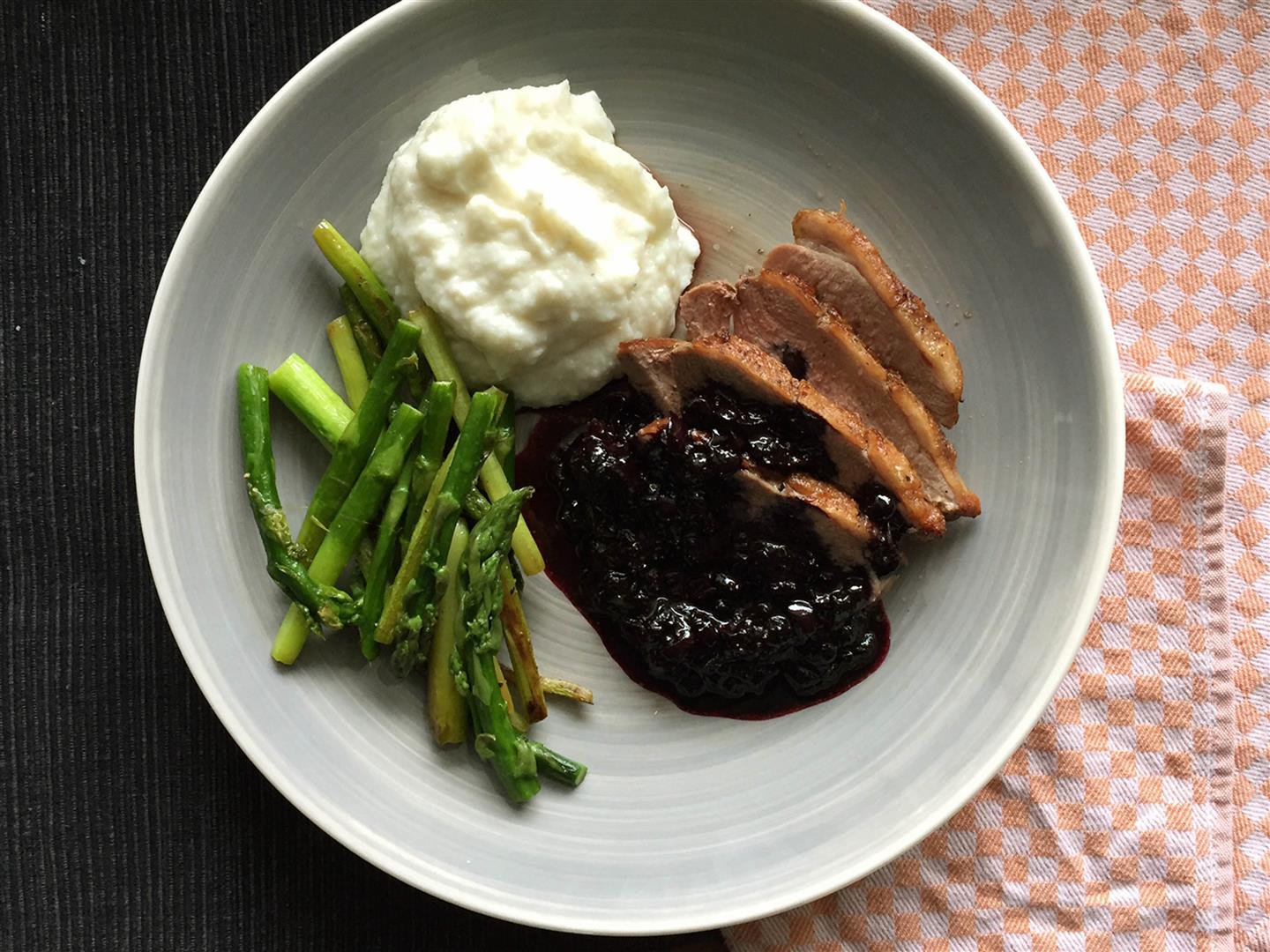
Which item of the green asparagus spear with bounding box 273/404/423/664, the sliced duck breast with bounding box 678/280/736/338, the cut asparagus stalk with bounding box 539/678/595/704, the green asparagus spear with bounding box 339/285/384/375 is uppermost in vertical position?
the green asparagus spear with bounding box 339/285/384/375

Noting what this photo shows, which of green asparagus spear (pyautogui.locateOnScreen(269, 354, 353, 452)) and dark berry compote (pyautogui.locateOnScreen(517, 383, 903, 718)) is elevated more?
green asparagus spear (pyautogui.locateOnScreen(269, 354, 353, 452))

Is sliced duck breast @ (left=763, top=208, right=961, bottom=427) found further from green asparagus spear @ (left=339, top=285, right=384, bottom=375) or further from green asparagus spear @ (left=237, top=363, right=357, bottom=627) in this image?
green asparagus spear @ (left=237, top=363, right=357, bottom=627)

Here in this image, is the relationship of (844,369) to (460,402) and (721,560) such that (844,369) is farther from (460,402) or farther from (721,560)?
(460,402)

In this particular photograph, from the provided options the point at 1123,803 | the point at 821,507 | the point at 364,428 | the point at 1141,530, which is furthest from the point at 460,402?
the point at 1123,803

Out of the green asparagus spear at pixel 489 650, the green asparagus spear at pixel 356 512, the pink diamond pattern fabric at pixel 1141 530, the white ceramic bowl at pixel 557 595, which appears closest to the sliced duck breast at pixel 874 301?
the white ceramic bowl at pixel 557 595

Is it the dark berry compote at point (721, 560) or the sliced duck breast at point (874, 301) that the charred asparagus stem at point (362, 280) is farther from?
the sliced duck breast at point (874, 301)

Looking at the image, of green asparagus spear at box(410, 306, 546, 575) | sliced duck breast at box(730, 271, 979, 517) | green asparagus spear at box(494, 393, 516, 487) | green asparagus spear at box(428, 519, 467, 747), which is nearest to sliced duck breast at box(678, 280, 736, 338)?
sliced duck breast at box(730, 271, 979, 517)
